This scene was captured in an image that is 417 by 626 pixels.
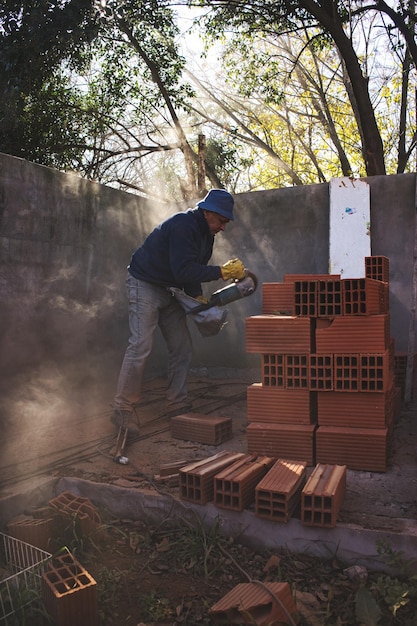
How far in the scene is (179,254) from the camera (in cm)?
482

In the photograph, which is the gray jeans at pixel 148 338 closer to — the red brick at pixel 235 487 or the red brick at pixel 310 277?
the red brick at pixel 310 277

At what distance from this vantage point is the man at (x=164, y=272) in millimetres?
A: 4852

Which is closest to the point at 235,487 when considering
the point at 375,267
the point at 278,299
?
the point at 278,299

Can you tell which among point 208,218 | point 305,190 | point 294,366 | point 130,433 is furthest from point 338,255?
point 130,433

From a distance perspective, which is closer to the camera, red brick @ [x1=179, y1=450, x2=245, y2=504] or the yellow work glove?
red brick @ [x1=179, y1=450, x2=245, y2=504]

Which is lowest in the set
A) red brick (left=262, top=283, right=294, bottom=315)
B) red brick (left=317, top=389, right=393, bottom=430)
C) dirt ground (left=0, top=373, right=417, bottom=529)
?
dirt ground (left=0, top=373, right=417, bottom=529)

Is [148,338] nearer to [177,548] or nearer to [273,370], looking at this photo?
[273,370]

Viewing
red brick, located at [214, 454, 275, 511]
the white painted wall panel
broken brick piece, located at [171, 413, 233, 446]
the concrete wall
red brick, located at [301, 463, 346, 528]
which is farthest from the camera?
the white painted wall panel

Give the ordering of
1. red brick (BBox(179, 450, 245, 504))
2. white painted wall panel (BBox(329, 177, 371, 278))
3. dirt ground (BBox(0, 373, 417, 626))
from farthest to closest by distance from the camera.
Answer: white painted wall panel (BBox(329, 177, 371, 278)) < red brick (BBox(179, 450, 245, 504)) < dirt ground (BBox(0, 373, 417, 626))

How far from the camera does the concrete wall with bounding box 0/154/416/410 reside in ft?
17.8

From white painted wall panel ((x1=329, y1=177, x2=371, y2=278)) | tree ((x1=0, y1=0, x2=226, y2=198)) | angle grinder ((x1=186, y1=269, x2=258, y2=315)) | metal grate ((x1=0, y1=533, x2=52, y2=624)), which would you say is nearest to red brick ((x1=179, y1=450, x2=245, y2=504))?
metal grate ((x1=0, y1=533, x2=52, y2=624))

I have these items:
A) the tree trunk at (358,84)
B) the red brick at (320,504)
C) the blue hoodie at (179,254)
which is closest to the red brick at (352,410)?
the red brick at (320,504)

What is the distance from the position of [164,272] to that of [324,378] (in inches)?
75.3

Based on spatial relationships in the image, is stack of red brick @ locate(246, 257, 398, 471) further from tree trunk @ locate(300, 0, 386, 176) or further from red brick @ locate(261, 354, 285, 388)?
tree trunk @ locate(300, 0, 386, 176)
